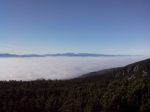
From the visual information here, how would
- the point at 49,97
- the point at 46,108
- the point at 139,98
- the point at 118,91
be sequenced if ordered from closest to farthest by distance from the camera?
the point at 139,98 → the point at 118,91 → the point at 46,108 → the point at 49,97

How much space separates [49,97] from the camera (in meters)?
159

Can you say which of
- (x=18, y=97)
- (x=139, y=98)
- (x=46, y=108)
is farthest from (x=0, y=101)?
(x=139, y=98)

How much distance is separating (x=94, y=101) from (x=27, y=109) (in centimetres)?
3307

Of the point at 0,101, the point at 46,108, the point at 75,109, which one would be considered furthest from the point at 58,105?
the point at 0,101

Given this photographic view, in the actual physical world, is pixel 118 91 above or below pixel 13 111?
above

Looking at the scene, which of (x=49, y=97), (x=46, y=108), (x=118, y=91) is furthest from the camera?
(x=49, y=97)

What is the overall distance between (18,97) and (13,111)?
951 inches

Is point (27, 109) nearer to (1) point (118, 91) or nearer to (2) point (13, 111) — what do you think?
(2) point (13, 111)

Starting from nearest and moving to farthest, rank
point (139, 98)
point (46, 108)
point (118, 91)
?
point (139, 98), point (118, 91), point (46, 108)

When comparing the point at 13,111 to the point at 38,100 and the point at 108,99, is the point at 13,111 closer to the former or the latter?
the point at 38,100

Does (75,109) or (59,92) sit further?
(59,92)

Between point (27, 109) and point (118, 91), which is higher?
point (118, 91)

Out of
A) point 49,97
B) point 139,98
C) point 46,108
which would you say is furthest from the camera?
point 49,97

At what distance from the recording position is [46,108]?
474 ft
